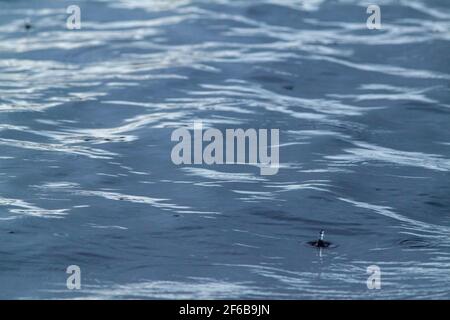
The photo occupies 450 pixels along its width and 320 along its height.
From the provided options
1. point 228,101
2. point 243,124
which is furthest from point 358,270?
point 228,101

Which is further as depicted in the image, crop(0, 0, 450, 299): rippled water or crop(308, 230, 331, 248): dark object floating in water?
crop(308, 230, 331, 248): dark object floating in water

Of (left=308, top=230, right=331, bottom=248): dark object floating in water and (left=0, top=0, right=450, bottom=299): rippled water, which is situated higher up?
(left=0, top=0, right=450, bottom=299): rippled water

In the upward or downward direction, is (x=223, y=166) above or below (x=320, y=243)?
above

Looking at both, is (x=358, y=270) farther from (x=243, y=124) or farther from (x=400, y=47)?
(x=400, y=47)

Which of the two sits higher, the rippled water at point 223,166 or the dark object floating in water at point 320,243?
the rippled water at point 223,166

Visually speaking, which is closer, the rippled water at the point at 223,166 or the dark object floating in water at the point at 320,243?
→ the rippled water at the point at 223,166

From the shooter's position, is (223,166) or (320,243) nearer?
(320,243)
